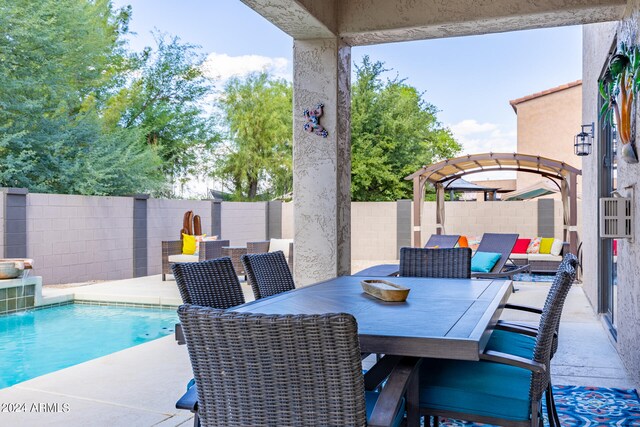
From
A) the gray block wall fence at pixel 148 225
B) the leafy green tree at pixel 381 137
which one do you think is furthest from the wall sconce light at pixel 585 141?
the leafy green tree at pixel 381 137

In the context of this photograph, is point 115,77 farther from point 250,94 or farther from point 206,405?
point 206,405

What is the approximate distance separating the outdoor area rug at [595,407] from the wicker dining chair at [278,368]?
1647 mm

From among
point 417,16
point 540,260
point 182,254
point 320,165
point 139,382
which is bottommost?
point 139,382

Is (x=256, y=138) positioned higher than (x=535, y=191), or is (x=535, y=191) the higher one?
(x=256, y=138)

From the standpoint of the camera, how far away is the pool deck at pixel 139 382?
3049 mm

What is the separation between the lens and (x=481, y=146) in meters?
29.2

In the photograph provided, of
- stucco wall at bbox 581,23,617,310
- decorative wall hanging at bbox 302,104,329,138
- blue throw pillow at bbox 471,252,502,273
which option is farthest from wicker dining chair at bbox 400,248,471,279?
blue throw pillow at bbox 471,252,502,273

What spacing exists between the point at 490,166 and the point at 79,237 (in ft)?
24.9

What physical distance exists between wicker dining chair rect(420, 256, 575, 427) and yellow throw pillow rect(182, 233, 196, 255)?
7.99 m

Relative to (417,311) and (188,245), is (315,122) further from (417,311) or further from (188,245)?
(188,245)

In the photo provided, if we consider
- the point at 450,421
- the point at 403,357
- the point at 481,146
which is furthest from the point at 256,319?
the point at 481,146

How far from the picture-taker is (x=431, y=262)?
13.3 ft

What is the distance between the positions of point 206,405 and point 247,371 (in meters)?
0.20

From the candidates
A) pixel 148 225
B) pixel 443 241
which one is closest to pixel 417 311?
pixel 443 241
